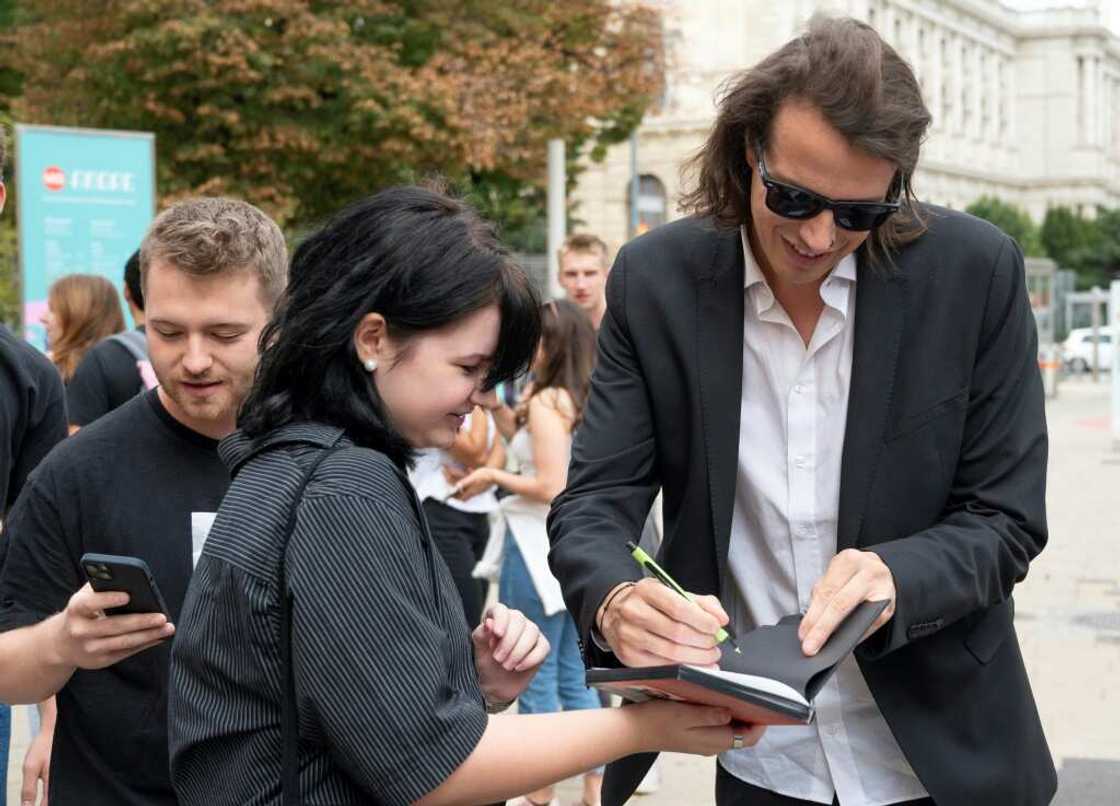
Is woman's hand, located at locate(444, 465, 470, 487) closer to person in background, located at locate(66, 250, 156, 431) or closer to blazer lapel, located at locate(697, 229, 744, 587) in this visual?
person in background, located at locate(66, 250, 156, 431)

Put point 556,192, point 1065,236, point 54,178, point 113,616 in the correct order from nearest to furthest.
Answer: point 113,616 < point 54,178 < point 556,192 < point 1065,236

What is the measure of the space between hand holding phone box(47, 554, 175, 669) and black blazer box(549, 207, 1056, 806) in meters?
0.65

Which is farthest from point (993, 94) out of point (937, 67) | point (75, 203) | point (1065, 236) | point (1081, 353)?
point (75, 203)

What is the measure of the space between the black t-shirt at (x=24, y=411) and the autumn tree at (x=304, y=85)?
1591 cm

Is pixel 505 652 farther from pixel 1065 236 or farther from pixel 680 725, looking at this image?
pixel 1065 236

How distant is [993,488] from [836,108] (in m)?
0.65

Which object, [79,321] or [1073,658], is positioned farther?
[1073,658]

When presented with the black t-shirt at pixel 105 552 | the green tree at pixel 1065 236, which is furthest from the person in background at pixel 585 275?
the green tree at pixel 1065 236

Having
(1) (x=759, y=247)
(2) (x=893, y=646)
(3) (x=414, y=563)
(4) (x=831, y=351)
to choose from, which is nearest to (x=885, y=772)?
(2) (x=893, y=646)

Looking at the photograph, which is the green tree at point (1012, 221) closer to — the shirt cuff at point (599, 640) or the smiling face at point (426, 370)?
the shirt cuff at point (599, 640)

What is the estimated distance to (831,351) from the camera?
9.24ft

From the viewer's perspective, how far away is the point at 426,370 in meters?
2.22

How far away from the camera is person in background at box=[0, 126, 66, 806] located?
3.64m

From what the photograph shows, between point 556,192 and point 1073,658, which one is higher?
point 556,192
